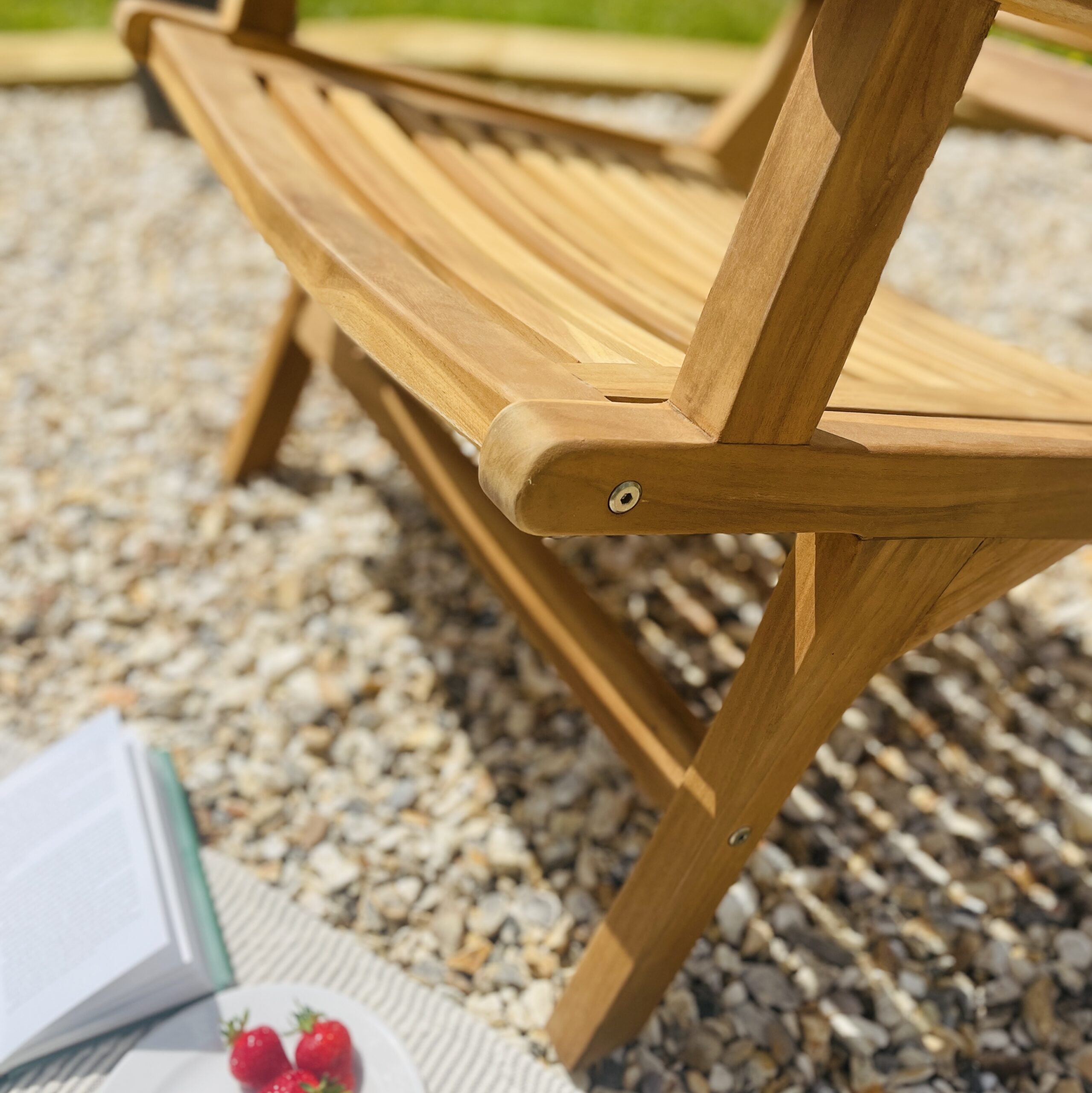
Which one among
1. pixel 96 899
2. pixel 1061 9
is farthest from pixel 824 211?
pixel 96 899

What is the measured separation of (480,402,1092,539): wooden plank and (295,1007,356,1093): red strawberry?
23.2 inches

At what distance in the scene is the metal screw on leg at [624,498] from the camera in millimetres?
649

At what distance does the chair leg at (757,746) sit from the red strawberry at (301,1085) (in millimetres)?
239

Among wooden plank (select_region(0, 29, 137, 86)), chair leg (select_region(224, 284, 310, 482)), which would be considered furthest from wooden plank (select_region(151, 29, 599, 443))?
wooden plank (select_region(0, 29, 137, 86))

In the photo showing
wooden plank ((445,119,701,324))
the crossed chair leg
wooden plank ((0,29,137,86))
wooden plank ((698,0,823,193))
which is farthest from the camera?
wooden plank ((0,29,137,86))

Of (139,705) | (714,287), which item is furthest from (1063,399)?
(139,705)

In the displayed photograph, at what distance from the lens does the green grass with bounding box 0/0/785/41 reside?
10.8ft

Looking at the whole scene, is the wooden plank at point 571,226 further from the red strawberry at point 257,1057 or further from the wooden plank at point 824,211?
the red strawberry at point 257,1057

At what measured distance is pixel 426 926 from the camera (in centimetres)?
121

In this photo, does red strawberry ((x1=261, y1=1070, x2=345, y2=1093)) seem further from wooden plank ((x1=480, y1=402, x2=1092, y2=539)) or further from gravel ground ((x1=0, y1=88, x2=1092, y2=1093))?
wooden plank ((x1=480, y1=402, x2=1092, y2=539))

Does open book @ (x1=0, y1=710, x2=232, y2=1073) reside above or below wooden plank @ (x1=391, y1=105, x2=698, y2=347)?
below

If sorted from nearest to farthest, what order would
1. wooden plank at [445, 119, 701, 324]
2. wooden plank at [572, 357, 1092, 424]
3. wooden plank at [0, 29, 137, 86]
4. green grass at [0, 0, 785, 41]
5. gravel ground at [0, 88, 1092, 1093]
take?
1. wooden plank at [572, 357, 1092, 424]
2. wooden plank at [445, 119, 701, 324]
3. gravel ground at [0, 88, 1092, 1093]
4. wooden plank at [0, 29, 137, 86]
5. green grass at [0, 0, 785, 41]

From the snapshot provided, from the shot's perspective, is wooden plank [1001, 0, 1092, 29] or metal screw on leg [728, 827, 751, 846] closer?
wooden plank [1001, 0, 1092, 29]

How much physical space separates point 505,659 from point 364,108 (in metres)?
0.74
